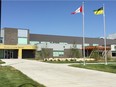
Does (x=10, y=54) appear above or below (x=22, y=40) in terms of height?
below

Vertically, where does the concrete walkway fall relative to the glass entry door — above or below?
below

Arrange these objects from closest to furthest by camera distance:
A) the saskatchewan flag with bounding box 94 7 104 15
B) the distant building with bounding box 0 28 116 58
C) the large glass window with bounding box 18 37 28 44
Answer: the saskatchewan flag with bounding box 94 7 104 15 < the distant building with bounding box 0 28 116 58 < the large glass window with bounding box 18 37 28 44

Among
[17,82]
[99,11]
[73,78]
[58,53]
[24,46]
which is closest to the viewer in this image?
[17,82]

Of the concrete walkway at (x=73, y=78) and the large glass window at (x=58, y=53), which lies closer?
the concrete walkway at (x=73, y=78)

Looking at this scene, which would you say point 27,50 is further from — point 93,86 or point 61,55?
point 93,86

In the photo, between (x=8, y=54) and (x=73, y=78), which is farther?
(x=8, y=54)

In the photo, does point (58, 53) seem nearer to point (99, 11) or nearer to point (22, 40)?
point (22, 40)

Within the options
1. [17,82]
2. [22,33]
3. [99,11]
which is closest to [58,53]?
[22,33]

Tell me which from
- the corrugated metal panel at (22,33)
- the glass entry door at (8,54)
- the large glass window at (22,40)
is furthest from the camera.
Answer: the large glass window at (22,40)

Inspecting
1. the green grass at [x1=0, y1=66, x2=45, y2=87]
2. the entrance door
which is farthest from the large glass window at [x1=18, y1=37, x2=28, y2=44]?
the green grass at [x1=0, y1=66, x2=45, y2=87]

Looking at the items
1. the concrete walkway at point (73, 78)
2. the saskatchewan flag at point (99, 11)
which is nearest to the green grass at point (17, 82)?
the concrete walkway at point (73, 78)

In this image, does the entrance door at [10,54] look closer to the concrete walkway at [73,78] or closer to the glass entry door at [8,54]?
the glass entry door at [8,54]

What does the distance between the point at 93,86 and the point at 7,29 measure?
5781 centimetres

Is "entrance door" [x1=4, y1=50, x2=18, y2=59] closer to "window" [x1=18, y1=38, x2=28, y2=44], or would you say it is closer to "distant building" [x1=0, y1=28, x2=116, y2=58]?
"distant building" [x1=0, y1=28, x2=116, y2=58]
